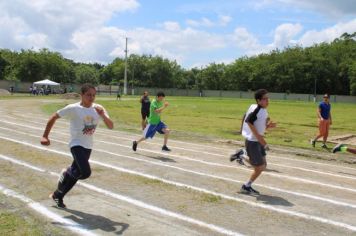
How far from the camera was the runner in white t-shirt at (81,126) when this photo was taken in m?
6.75

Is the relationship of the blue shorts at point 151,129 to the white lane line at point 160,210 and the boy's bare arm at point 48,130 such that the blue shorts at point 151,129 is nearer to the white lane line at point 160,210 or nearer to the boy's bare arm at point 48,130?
the white lane line at point 160,210

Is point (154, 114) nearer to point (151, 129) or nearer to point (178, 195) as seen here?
point (151, 129)

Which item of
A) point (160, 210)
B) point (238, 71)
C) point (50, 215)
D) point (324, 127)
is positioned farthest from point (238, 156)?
point (238, 71)

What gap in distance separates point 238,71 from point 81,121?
113 metres

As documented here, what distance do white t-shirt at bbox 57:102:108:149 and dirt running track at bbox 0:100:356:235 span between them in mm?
965

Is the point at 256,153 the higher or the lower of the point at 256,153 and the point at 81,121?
the lower

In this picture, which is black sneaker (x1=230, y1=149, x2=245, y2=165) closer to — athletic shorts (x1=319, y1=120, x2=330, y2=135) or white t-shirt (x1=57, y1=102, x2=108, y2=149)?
white t-shirt (x1=57, y1=102, x2=108, y2=149)

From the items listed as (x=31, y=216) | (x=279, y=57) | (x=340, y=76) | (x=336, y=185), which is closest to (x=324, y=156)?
(x=336, y=185)

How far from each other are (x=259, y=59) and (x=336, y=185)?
364 ft

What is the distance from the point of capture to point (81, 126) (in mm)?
6816

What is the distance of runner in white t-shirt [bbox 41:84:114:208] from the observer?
6754mm

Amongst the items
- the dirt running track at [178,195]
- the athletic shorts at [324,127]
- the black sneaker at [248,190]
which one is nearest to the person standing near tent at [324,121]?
the athletic shorts at [324,127]

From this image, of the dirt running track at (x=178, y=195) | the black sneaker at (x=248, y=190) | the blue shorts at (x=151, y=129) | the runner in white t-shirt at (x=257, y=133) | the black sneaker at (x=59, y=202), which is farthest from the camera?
the blue shorts at (x=151, y=129)

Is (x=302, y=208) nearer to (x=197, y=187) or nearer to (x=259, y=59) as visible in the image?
(x=197, y=187)
